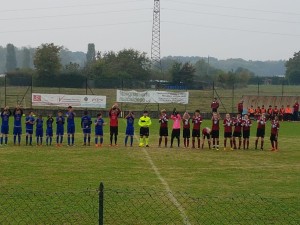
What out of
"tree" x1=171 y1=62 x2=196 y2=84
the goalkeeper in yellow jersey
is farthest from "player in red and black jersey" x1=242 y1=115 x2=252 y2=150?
"tree" x1=171 y1=62 x2=196 y2=84

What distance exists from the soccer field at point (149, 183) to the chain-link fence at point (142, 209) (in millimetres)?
21

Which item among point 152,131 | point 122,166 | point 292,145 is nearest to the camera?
point 122,166

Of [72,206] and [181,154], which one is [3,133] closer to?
[181,154]

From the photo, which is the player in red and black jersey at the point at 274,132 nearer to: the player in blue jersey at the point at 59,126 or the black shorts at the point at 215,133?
the black shorts at the point at 215,133

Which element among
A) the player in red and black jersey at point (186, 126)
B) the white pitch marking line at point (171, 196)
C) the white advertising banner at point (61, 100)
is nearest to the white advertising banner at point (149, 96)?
the white advertising banner at point (61, 100)

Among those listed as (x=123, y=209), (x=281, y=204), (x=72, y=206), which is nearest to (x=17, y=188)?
(x=72, y=206)

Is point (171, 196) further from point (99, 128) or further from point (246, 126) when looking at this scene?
point (246, 126)

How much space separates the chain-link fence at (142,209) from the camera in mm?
10312

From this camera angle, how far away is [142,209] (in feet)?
36.9

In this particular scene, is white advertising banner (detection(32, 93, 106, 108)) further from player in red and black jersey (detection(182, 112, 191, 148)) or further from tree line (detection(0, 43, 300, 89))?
player in red and black jersey (detection(182, 112, 191, 148))

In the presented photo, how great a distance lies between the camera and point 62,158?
19266 mm

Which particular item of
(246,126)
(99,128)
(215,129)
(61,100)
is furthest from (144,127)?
(61,100)

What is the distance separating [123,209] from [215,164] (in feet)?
26.0

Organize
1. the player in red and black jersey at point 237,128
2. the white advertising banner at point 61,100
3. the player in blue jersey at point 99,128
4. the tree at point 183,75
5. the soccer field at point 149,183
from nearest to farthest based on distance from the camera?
the soccer field at point 149,183 < the player in blue jersey at point 99,128 < the player in red and black jersey at point 237,128 < the white advertising banner at point 61,100 < the tree at point 183,75
